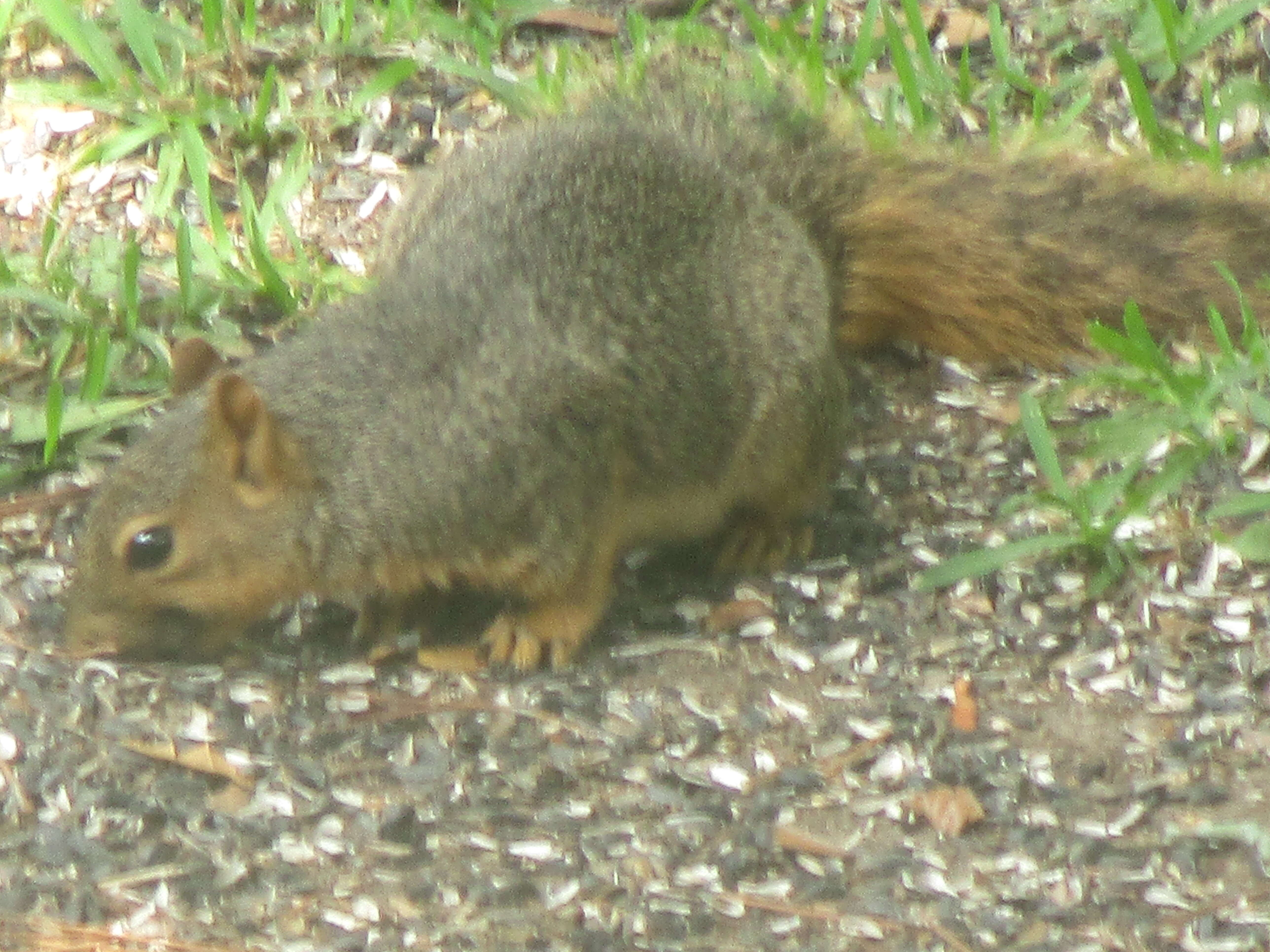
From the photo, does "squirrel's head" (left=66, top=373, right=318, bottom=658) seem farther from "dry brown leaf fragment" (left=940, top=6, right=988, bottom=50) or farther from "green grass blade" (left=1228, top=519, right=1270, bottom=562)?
"dry brown leaf fragment" (left=940, top=6, right=988, bottom=50)

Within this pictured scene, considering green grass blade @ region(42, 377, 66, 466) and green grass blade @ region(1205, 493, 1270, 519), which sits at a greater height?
green grass blade @ region(1205, 493, 1270, 519)

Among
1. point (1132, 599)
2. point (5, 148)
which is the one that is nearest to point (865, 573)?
point (1132, 599)

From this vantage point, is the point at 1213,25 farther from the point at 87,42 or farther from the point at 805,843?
the point at 87,42

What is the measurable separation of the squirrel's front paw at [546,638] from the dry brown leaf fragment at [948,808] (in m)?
0.79

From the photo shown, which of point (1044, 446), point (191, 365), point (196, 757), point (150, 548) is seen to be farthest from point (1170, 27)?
point (196, 757)

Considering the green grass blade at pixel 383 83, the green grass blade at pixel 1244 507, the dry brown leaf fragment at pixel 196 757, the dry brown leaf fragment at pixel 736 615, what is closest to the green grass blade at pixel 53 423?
the dry brown leaf fragment at pixel 196 757

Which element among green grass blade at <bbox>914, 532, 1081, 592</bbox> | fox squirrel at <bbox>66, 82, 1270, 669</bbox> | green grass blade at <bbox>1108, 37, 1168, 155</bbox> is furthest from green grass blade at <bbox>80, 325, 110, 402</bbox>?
green grass blade at <bbox>1108, 37, 1168, 155</bbox>

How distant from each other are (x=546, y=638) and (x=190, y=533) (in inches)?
28.2

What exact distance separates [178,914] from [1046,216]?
233cm

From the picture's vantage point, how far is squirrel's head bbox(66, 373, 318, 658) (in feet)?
11.5

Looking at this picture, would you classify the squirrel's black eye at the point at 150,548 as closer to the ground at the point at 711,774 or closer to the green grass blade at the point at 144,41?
the ground at the point at 711,774

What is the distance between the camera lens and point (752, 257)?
13.0 feet

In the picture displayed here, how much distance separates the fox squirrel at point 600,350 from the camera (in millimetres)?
3578

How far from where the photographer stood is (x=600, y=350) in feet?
12.3
